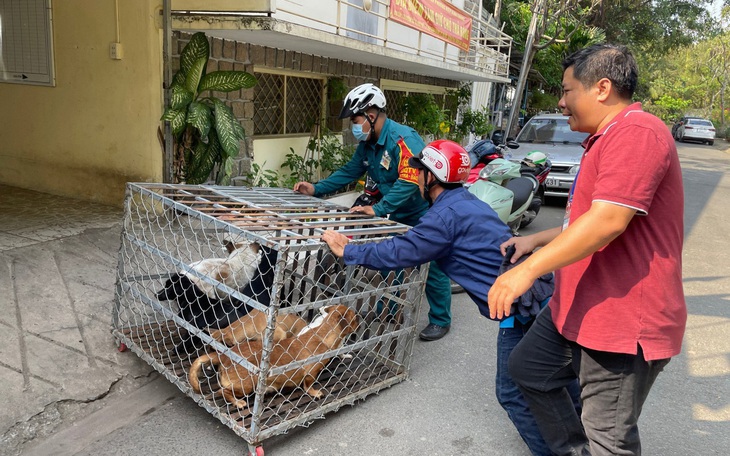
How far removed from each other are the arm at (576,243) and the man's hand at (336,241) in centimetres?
103

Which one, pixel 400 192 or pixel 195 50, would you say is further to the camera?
pixel 195 50

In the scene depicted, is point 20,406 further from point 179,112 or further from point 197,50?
point 197,50

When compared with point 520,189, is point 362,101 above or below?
above

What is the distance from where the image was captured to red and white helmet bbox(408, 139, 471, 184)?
9.20 ft

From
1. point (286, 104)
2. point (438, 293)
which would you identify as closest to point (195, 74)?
point (286, 104)

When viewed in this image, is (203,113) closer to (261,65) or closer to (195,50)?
(195,50)

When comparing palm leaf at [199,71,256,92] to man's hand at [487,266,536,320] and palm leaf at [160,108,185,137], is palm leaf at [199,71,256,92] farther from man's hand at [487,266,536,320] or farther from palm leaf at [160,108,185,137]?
man's hand at [487,266,536,320]

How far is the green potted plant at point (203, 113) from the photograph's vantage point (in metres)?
5.10

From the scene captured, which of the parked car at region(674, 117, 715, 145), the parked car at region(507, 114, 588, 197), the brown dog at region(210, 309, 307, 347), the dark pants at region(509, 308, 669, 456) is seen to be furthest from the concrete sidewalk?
the parked car at region(674, 117, 715, 145)

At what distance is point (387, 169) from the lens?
4.19 metres

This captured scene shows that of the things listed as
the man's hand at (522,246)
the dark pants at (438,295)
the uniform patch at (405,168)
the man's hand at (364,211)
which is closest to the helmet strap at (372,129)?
the uniform patch at (405,168)

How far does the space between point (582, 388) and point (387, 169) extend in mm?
2431

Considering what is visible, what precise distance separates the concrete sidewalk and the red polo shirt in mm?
2577

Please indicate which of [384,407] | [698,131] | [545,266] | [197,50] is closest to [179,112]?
[197,50]
